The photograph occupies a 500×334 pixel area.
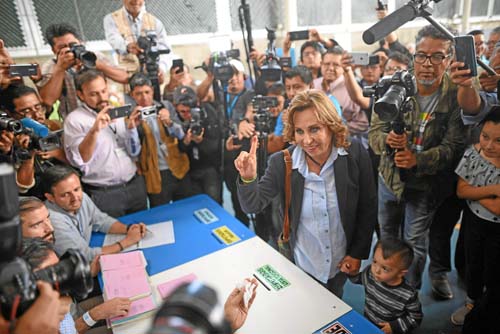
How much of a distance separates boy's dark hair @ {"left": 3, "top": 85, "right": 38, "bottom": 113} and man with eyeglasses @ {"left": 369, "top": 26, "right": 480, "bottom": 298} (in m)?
2.05

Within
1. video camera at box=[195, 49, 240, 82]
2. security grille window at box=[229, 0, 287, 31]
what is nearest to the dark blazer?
video camera at box=[195, 49, 240, 82]

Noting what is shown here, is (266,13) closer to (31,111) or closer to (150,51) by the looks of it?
(150,51)

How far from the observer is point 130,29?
2.94 m

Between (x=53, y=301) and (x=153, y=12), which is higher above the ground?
(x=153, y=12)

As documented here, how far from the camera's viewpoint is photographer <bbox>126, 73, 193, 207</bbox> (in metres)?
2.55

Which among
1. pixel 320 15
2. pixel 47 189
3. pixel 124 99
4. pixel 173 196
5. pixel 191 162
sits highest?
pixel 320 15

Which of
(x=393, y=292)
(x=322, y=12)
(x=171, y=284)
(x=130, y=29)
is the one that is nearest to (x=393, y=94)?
(x=393, y=292)

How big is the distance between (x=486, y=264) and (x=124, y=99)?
8.67 feet

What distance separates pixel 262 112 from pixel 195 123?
0.69 meters

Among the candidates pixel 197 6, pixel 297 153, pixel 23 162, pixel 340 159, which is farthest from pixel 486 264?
pixel 197 6

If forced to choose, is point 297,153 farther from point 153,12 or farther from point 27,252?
point 153,12

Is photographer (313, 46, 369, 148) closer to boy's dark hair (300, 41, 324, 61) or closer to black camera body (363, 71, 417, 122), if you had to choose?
boy's dark hair (300, 41, 324, 61)

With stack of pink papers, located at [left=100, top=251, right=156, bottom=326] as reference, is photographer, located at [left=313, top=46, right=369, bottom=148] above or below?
above

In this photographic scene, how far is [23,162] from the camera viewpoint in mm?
1867
